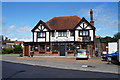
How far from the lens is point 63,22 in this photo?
3559 centimetres

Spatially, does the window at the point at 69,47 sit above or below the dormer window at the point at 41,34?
below

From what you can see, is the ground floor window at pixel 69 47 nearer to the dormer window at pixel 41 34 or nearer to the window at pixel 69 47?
the window at pixel 69 47

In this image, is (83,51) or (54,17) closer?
(83,51)

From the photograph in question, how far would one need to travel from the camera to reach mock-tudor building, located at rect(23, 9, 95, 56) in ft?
103

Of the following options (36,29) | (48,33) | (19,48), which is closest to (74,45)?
(48,33)

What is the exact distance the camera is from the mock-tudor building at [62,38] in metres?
31.4

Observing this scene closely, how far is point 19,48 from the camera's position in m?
50.7

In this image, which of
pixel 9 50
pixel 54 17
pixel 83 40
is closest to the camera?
pixel 83 40

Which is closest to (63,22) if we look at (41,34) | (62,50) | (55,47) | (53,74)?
(41,34)

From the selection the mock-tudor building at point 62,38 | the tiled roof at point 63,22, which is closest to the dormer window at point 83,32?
the mock-tudor building at point 62,38

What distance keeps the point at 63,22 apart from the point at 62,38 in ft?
14.6

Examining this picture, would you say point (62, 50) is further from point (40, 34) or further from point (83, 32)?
point (40, 34)

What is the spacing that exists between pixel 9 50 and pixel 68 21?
75.4ft

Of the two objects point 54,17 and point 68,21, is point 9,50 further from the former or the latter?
point 68,21
